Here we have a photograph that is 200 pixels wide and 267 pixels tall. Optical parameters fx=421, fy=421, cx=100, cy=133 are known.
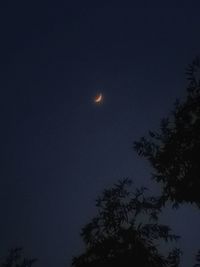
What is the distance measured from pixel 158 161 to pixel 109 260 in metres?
5.14

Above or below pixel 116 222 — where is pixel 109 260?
below

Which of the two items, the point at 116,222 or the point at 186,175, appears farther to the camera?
the point at 116,222

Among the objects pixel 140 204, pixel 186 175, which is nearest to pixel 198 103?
pixel 186 175

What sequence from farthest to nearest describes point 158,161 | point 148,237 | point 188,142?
1. point 148,237
2. point 158,161
3. point 188,142

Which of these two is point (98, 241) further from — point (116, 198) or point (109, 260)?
point (116, 198)

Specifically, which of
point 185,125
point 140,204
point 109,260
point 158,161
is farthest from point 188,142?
point 109,260

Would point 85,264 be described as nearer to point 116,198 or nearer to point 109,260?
point 109,260

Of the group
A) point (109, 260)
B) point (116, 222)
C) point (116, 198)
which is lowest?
point (109, 260)

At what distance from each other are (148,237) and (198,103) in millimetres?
7119

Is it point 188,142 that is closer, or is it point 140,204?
point 188,142

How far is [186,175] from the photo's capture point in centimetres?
1770

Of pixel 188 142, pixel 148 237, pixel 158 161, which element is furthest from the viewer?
pixel 148 237

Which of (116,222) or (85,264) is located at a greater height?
(116,222)

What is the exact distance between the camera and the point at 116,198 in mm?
21828
